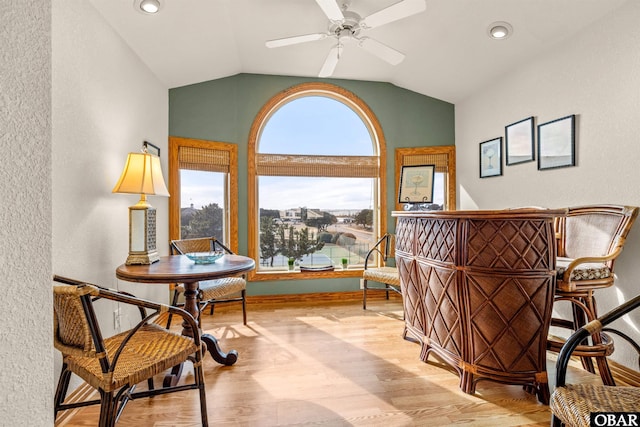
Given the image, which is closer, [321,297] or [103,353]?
[103,353]

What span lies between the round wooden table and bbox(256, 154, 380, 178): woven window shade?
1766mm

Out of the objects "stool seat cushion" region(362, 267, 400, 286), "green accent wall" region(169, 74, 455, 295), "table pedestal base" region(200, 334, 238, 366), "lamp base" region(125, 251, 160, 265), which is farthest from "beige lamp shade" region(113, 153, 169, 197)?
"stool seat cushion" region(362, 267, 400, 286)

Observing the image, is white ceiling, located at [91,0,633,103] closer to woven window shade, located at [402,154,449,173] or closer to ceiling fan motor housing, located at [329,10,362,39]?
ceiling fan motor housing, located at [329,10,362,39]

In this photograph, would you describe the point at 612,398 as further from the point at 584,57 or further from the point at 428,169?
the point at 428,169

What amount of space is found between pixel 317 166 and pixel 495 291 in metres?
2.73

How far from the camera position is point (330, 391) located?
6.91 ft

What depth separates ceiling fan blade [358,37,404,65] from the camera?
8.73 ft

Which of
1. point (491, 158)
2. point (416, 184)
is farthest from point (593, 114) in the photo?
point (416, 184)

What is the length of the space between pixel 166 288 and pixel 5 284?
321cm

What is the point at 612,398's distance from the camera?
47.0 inches

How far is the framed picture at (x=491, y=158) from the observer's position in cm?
359

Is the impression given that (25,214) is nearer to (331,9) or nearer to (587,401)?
(587,401)

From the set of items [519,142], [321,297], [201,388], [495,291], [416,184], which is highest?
[519,142]

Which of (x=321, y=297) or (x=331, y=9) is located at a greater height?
(x=331, y=9)
